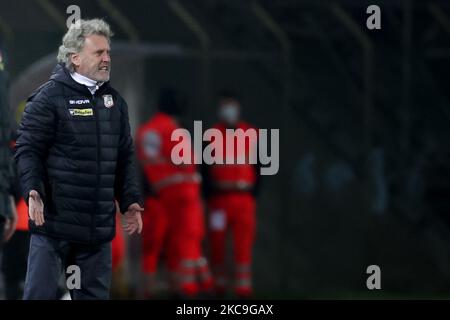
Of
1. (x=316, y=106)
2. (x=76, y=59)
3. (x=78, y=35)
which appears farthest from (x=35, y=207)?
(x=316, y=106)

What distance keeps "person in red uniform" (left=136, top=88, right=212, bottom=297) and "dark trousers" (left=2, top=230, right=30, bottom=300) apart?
3.39 meters

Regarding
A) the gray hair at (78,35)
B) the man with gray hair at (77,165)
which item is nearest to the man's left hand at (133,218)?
the man with gray hair at (77,165)

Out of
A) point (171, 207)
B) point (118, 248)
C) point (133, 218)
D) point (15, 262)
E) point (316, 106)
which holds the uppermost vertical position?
point (316, 106)

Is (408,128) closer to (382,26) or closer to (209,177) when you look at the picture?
(382,26)

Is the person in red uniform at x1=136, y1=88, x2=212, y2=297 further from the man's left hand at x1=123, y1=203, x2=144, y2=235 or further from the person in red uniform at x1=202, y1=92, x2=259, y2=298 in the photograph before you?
the man's left hand at x1=123, y1=203, x2=144, y2=235

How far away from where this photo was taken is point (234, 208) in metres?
14.9

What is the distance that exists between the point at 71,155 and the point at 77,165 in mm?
57

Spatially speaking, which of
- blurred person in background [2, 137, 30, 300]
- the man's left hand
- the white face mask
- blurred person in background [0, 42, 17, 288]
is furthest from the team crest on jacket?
the white face mask

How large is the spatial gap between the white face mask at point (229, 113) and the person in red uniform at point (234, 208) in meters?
0.04

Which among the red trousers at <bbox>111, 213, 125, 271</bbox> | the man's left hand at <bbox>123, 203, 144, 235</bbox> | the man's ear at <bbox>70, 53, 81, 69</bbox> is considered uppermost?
the man's ear at <bbox>70, 53, 81, 69</bbox>

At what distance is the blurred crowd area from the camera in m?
14.5

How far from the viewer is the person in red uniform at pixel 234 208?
1480 centimetres

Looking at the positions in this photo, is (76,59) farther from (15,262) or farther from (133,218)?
(15,262)
